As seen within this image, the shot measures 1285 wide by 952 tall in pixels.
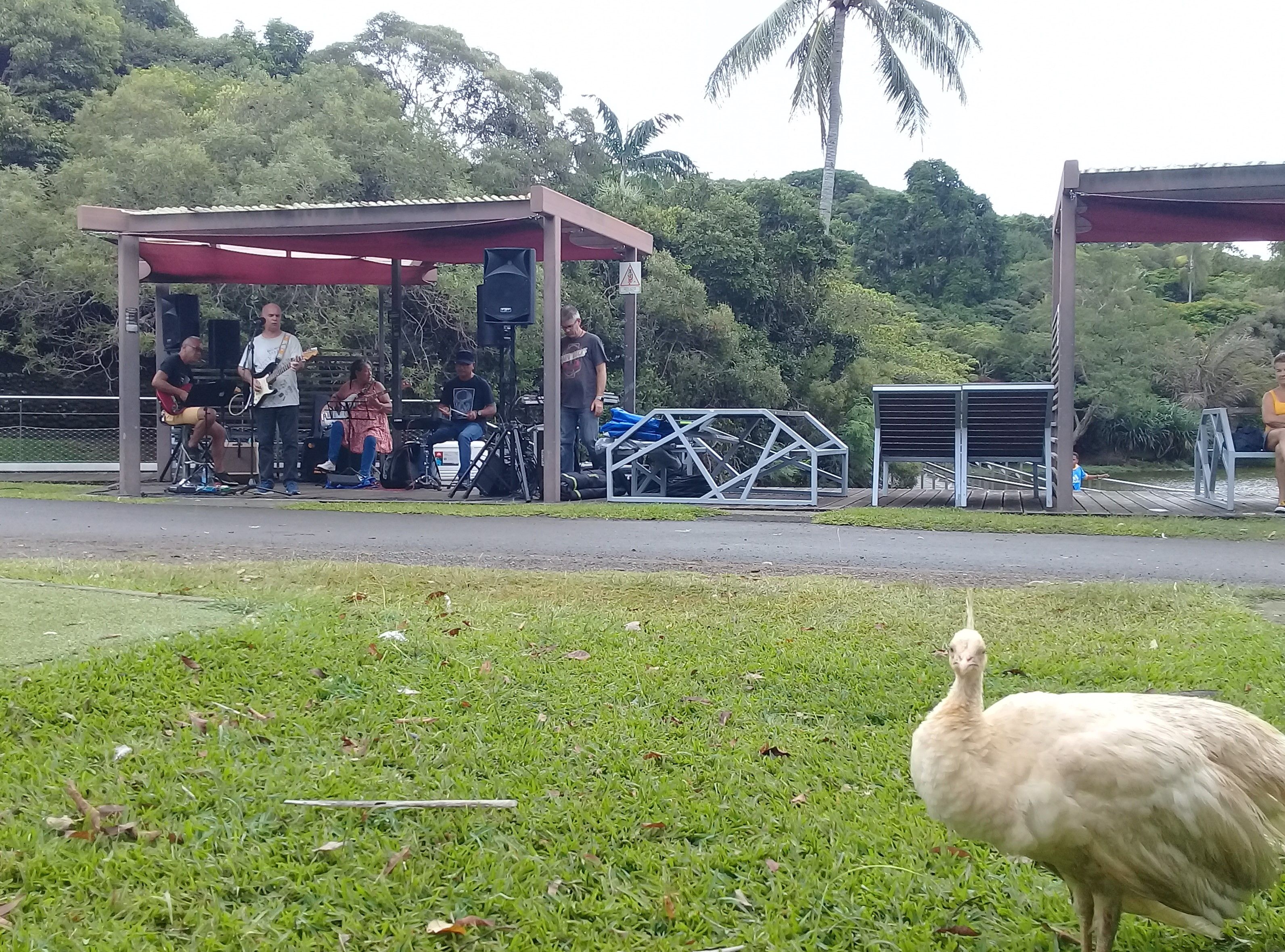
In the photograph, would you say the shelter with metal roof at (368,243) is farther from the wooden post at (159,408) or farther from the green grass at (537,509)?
the green grass at (537,509)

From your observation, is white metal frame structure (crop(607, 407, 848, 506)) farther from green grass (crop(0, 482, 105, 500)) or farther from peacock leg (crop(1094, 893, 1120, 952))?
peacock leg (crop(1094, 893, 1120, 952))

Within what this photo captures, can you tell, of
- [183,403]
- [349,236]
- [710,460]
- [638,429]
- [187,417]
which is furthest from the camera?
[349,236]

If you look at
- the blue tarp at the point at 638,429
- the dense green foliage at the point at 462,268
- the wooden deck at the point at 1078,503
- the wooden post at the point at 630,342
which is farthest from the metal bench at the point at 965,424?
the dense green foliage at the point at 462,268

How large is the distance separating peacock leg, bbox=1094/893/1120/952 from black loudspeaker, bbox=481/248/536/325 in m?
9.52

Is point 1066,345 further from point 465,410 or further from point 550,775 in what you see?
point 550,775

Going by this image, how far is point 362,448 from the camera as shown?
43.9 ft

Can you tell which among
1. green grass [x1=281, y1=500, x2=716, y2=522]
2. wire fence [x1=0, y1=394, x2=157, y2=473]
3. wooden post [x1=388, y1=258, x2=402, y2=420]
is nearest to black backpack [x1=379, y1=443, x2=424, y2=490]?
wooden post [x1=388, y1=258, x2=402, y2=420]

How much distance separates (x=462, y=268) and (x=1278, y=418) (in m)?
13.9

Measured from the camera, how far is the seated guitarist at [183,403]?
41.1ft

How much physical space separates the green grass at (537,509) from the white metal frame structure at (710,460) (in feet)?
1.33

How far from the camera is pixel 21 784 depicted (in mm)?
2893

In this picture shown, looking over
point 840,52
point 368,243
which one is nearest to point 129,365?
point 368,243

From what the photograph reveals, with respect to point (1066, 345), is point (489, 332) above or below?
above

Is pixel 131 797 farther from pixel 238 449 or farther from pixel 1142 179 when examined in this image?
pixel 238 449
